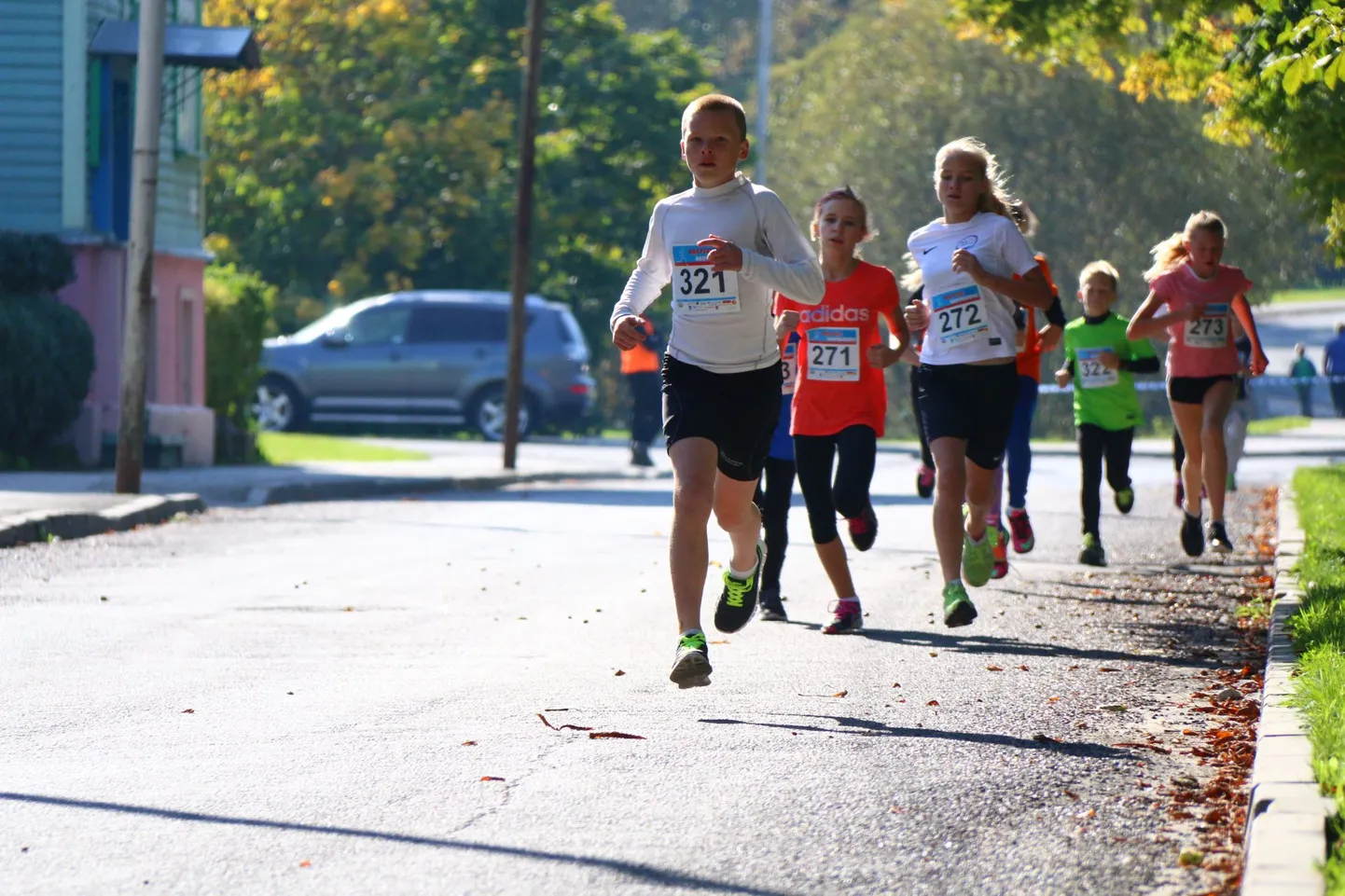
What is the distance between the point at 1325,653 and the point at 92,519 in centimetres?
949

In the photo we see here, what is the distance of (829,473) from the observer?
895cm

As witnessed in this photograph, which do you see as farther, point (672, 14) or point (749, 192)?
point (672, 14)

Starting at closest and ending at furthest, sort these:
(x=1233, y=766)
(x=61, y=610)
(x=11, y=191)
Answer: (x=1233, y=766), (x=61, y=610), (x=11, y=191)

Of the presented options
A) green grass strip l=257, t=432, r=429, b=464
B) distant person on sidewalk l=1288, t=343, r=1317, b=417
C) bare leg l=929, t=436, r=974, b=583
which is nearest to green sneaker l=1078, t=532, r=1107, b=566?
bare leg l=929, t=436, r=974, b=583

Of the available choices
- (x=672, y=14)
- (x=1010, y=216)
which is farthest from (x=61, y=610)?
(x=672, y=14)

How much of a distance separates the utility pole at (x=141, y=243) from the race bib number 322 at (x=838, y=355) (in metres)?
8.67

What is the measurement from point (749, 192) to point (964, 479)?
208 centimetres

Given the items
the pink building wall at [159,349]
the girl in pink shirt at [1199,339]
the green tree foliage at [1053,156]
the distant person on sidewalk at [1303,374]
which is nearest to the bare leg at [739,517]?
the girl in pink shirt at [1199,339]

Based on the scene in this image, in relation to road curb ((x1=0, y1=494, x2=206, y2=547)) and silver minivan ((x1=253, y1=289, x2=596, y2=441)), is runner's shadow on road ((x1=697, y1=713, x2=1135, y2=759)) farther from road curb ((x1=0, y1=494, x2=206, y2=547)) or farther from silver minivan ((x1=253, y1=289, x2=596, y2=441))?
silver minivan ((x1=253, y1=289, x2=596, y2=441))

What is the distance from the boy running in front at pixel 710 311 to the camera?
6.99 m

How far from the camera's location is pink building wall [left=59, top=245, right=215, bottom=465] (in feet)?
70.7

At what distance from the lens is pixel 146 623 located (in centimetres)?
920

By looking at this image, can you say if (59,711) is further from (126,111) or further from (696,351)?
(126,111)

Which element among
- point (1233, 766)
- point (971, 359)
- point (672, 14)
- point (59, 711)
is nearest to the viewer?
point (1233, 766)
